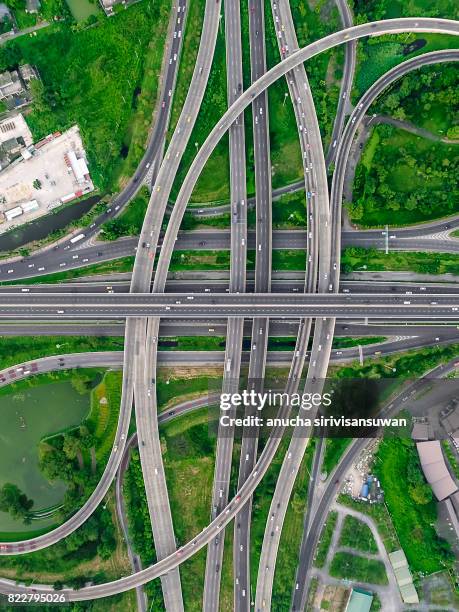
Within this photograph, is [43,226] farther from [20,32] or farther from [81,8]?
[81,8]

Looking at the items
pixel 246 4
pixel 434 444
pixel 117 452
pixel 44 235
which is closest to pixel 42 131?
pixel 44 235

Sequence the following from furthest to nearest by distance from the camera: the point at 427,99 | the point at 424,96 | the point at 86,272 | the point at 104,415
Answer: the point at 104,415 < the point at 86,272 < the point at 427,99 < the point at 424,96

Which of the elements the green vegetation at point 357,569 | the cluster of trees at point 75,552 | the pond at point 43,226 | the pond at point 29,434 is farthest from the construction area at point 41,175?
the green vegetation at point 357,569

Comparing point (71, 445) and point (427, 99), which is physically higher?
point (427, 99)

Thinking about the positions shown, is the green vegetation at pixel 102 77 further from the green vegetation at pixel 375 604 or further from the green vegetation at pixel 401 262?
the green vegetation at pixel 375 604

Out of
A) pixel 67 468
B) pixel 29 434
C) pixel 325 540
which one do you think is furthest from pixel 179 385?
pixel 325 540

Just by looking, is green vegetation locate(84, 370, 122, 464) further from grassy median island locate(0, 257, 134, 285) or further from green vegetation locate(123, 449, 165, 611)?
grassy median island locate(0, 257, 134, 285)

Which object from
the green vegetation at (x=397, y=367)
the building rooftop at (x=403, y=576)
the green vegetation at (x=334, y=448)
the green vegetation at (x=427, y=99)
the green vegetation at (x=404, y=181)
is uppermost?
the green vegetation at (x=427, y=99)
